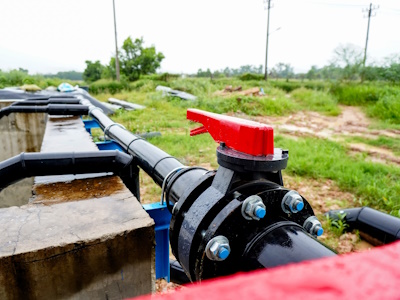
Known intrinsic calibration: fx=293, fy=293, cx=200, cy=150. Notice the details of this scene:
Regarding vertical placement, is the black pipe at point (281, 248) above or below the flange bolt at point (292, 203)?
below

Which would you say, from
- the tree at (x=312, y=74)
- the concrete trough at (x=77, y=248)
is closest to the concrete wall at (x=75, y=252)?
the concrete trough at (x=77, y=248)

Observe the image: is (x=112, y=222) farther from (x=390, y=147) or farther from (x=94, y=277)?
(x=390, y=147)

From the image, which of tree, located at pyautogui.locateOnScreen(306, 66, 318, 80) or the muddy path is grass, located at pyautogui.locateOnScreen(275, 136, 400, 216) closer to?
the muddy path

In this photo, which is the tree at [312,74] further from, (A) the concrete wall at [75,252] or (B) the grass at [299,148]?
(A) the concrete wall at [75,252]

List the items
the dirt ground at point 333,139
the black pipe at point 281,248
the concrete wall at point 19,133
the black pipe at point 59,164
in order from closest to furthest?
1. the black pipe at point 281,248
2. the black pipe at point 59,164
3. the dirt ground at point 333,139
4. the concrete wall at point 19,133

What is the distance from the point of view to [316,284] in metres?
0.22

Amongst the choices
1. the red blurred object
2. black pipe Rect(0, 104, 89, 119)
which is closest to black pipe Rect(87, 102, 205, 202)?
the red blurred object

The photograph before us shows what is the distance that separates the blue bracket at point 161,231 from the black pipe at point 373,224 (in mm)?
2430

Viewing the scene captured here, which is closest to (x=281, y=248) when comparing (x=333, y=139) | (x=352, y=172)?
(x=352, y=172)

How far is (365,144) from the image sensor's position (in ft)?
23.3

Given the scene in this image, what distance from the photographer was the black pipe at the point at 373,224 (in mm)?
2902

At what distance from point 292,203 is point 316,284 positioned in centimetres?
51

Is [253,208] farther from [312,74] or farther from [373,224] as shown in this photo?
[312,74]

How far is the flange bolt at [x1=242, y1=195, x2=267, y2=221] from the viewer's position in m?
0.66
